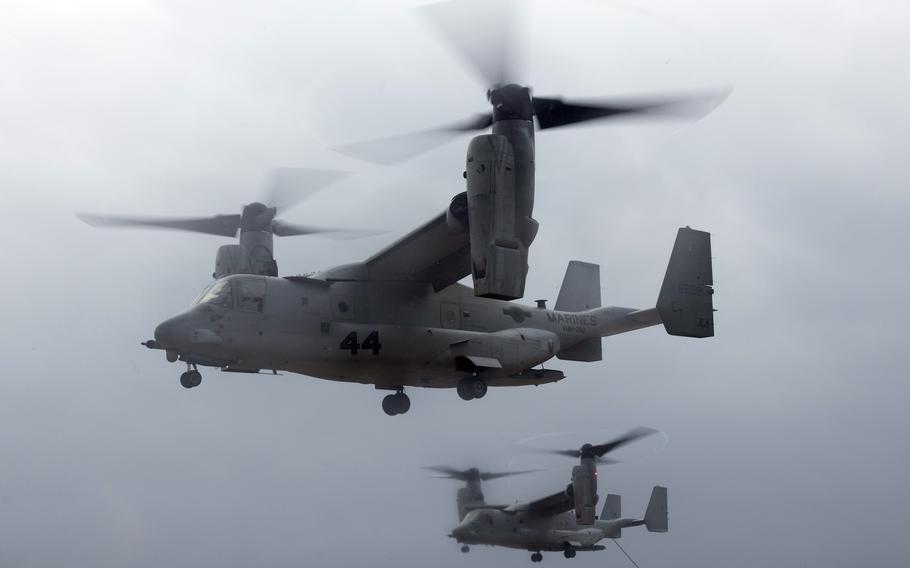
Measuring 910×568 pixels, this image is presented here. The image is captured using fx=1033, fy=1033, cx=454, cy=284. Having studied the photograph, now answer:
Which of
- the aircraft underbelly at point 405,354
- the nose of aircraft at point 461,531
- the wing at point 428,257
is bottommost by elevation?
the nose of aircraft at point 461,531

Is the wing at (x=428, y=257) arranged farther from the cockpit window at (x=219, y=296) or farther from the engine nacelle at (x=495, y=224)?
the cockpit window at (x=219, y=296)

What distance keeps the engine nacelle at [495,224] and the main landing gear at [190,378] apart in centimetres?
550

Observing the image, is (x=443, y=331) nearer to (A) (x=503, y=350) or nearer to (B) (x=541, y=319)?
(A) (x=503, y=350)

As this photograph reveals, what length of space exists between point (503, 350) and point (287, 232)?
293 inches

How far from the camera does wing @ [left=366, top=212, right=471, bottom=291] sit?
1891 cm

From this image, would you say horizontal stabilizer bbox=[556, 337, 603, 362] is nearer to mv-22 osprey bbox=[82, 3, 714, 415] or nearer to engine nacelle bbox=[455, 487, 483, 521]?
mv-22 osprey bbox=[82, 3, 714, 415]

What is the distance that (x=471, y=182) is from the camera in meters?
16.5

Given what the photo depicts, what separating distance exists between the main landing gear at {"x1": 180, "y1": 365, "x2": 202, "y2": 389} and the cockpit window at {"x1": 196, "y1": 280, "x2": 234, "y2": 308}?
1198 millimetres

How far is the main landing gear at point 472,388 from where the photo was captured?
769 inches

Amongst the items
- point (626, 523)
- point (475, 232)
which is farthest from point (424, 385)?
point (626, 523)

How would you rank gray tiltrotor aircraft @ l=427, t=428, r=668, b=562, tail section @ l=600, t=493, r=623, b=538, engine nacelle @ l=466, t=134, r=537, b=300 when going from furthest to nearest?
tail section @ l=600, t=493, r=623, b=538 → gray tiltrotor aircraft @ l=427, t=428, r=668, b=562 → engine nacelle @ l=466, t=134, r=537, b=300

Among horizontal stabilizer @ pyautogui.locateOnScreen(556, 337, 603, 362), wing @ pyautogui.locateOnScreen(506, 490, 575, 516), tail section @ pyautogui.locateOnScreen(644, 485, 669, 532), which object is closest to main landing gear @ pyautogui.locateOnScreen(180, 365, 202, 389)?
horizontal stabilizer @ pyautogui.locateOnScreen(556, 337, 603, 362)

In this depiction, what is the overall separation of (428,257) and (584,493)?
15933 mm

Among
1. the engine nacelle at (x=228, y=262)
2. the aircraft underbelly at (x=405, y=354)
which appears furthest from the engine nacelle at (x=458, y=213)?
the engine nacelle at (x=228, y=262)
